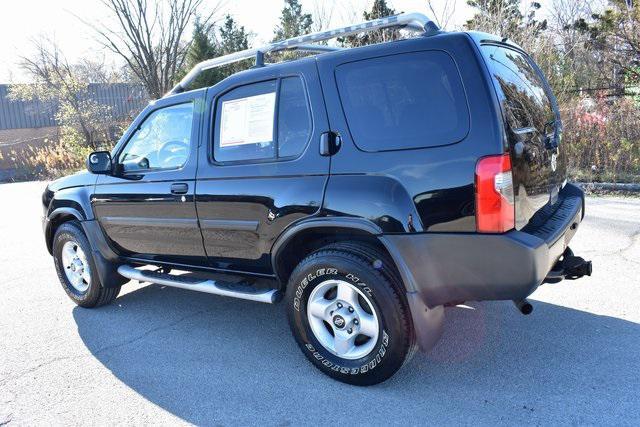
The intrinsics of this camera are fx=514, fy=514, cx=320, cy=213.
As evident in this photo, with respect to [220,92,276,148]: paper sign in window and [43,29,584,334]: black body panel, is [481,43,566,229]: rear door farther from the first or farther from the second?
[220,92,276,148]: paper sign in window

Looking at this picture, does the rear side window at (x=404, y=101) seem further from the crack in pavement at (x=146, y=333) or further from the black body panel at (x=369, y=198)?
the crack in pavement at (x=146, y=333)

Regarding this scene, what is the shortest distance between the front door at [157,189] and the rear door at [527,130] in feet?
7.10

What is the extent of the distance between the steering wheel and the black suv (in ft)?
0.05

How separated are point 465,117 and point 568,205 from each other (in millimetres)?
1343

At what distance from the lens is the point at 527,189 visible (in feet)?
9.36

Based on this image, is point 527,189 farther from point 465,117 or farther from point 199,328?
point 199,328

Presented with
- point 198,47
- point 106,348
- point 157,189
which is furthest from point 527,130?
point 198,47

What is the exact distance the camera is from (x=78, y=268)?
4.83 metres

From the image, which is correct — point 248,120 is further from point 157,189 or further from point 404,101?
point 404,101

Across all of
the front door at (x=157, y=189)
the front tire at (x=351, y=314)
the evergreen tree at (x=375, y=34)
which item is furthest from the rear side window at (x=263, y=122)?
the evergreen tree at (x=375, y=34)

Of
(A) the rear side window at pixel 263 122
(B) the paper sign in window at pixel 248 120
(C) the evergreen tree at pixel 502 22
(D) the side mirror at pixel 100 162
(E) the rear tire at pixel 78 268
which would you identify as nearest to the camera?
(A) the rear side window at pixel 263 122

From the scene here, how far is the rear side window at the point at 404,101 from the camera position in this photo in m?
2.75

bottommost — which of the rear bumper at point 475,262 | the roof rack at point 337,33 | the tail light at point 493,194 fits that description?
the rear bumper at point 475,262

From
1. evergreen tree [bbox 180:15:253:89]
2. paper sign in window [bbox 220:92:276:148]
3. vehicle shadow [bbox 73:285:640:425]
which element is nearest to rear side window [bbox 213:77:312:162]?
paper sign in window [bbox 220:92:276:148]
